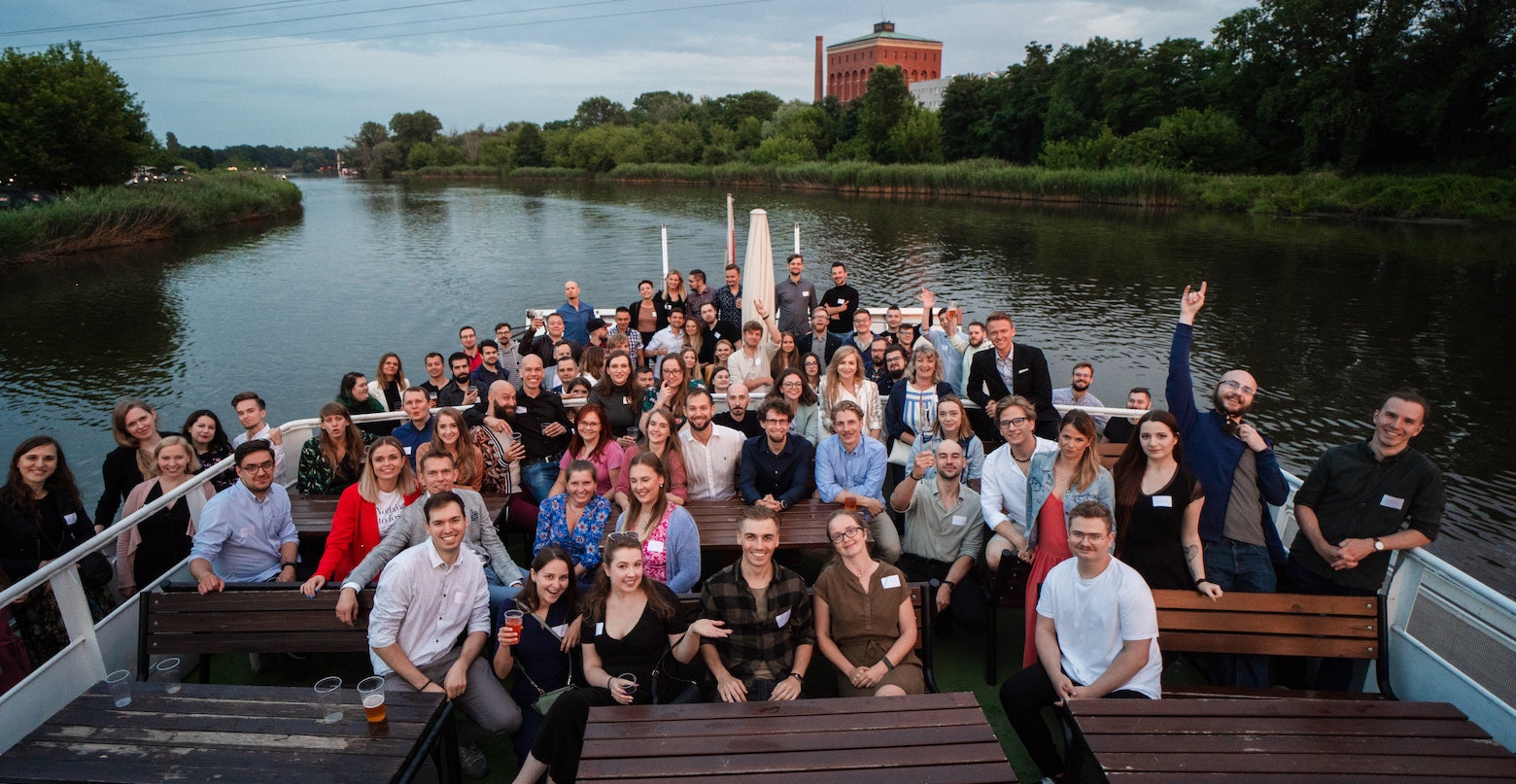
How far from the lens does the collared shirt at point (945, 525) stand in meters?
4.56

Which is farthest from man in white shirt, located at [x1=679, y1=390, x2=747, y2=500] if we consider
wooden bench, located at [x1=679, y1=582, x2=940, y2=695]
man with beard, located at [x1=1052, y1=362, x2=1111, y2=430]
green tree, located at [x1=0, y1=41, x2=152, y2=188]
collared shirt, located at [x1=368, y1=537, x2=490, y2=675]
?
green tree, located at [x1=0, y1=41, x2=152, y2=188]

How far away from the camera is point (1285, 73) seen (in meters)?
45.3

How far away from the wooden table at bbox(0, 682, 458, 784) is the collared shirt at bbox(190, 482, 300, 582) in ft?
3.64

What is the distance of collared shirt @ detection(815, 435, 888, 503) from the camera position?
16.4 ft

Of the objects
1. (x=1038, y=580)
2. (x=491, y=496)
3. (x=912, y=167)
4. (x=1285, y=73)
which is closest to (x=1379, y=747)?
(x=1038, y=580)

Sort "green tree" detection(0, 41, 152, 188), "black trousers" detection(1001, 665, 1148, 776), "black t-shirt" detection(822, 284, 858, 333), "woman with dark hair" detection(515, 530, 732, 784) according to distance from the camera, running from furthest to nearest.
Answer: "green tree" detection(0, 41, 152, 188) → "black t-shirt" detection(822, 284, 858, 333) → "black trousers" detection(1001, 665, 1148, 776) → "woman with dark hair" detection(515, 530, 732, 784)

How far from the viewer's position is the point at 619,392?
6539 mm

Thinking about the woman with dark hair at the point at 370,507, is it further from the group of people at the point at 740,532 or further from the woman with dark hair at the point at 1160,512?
the woman with dark hair at the point at 1160,512

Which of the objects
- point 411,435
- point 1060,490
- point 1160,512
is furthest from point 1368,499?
point 411,435

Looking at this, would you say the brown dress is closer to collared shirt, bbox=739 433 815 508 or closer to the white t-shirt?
the white t-shirt

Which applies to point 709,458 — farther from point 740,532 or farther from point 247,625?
point 247,625

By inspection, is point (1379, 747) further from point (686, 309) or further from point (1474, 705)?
point (686, 309)

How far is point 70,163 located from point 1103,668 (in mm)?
42629

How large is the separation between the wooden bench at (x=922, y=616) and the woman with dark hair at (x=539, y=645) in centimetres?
53
